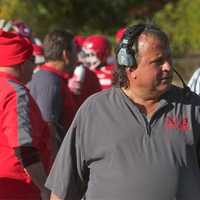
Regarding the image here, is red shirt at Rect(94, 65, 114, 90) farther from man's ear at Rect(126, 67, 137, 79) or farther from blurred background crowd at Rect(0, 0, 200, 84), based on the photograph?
blurred background crowd at Rect(0, 0, 200, 84)

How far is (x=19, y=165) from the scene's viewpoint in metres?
6.31

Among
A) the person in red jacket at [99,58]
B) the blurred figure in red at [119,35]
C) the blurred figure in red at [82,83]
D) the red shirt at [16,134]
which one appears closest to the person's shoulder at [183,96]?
the blurred figure in red at [119,35]

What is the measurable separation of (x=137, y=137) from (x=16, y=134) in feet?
4.00

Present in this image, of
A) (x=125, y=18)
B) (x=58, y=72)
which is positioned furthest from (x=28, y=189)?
(x=125, y=18)

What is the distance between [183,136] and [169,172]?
0.70 feet

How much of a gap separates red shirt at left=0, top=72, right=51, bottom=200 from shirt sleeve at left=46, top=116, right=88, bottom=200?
76 centimetres

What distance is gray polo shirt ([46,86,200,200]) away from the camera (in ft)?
16.9

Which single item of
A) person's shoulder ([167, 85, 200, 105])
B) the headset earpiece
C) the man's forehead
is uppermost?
the man's forehead

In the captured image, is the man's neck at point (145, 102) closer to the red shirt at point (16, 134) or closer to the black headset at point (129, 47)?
the black headset at point (129, 47)

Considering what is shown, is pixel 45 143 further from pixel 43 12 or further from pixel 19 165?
pixel 43 12

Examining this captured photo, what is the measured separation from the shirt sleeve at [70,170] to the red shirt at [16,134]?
2.50 ft

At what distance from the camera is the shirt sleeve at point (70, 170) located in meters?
5.41

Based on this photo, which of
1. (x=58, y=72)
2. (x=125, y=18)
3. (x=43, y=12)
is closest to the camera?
(x=58, y=72)

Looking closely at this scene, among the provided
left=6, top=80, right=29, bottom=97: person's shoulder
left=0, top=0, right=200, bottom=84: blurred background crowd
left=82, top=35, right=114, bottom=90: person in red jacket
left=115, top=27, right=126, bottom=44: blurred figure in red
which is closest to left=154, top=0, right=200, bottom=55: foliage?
left=0, top=0, right=200, bottom=84: blurred background crowd
